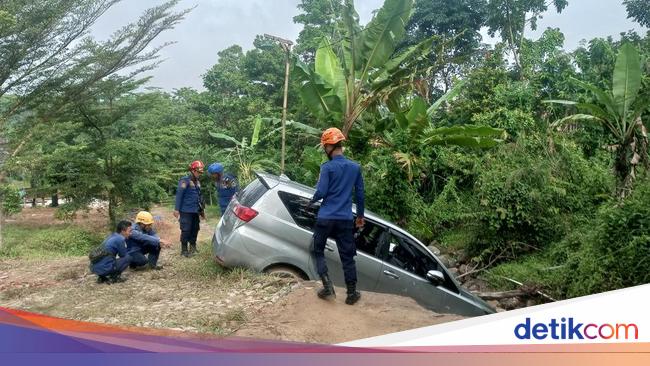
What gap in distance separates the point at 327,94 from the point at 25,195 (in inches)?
622

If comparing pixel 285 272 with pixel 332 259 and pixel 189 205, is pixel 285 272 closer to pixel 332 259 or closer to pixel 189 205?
pixel 332 259

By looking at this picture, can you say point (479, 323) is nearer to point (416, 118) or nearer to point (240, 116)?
point (416, 118)

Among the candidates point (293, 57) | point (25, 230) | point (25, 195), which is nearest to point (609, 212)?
point (293, 57)

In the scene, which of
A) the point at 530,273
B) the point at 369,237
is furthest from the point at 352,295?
the point at 530,273

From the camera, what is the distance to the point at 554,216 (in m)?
9.02

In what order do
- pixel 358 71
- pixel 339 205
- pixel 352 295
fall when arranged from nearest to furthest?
pixel 339 205
pixel 352 295
pixel 358 71

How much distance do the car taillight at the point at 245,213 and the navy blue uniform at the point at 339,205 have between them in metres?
1.05

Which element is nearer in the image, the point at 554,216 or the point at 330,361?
the point at 330,361

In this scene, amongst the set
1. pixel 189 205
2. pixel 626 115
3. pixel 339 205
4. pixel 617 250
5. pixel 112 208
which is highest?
pixel 626 115

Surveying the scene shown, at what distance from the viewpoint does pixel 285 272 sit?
220 inches

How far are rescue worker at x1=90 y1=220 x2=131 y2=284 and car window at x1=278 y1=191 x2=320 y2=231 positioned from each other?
6.69ft

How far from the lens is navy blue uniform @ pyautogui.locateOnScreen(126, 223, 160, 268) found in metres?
6.56

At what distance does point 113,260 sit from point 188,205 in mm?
1722

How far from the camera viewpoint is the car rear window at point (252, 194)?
5652 millimetres
